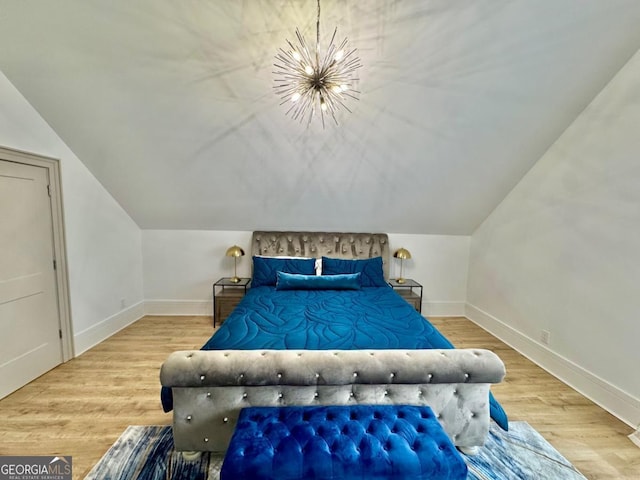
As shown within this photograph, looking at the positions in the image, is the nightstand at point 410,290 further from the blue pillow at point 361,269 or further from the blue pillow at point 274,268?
the blue pillow at point 274,268

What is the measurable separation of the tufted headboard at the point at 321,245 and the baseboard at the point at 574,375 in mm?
1498

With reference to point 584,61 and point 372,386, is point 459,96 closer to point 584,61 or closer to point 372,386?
point 584,61

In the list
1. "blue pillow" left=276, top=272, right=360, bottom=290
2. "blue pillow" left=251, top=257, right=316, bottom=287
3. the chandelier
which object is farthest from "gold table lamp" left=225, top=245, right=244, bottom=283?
the chandelier

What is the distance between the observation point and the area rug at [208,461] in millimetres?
1579

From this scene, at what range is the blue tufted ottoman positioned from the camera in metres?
1.21

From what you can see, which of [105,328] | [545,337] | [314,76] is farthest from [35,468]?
[545,337]

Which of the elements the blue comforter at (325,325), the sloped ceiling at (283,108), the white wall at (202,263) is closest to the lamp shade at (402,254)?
the white wall at (202,263)

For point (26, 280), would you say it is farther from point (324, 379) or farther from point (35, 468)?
point (324, 379)

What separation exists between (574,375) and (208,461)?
2947 millimetres

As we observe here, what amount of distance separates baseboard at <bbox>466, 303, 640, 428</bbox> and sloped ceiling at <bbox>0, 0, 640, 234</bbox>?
1564 mm

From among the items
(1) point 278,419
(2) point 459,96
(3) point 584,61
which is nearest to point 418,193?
(2) point 459,96

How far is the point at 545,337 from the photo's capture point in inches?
108

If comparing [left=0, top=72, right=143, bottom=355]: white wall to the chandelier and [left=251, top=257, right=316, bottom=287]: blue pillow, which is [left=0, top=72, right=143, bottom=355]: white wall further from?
the chandelier

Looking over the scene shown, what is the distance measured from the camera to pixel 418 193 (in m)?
3.29
